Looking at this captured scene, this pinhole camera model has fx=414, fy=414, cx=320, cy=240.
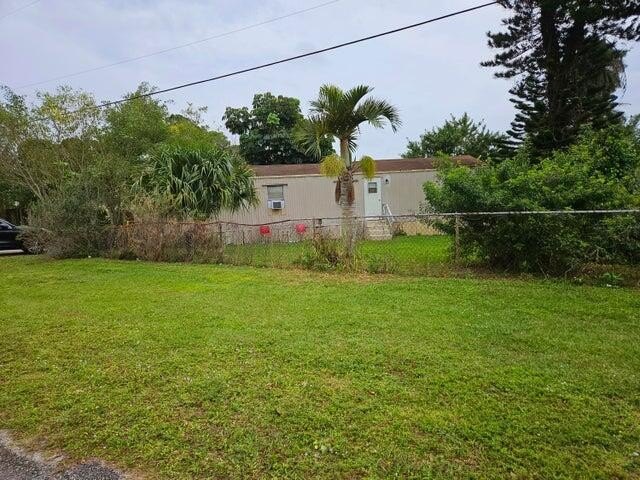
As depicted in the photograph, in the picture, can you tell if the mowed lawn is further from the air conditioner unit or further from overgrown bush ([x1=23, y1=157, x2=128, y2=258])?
the air conditioner unit

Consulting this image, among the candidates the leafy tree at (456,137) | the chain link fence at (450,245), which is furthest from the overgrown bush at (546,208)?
the leafy tree at (456,137)

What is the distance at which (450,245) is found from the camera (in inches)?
303

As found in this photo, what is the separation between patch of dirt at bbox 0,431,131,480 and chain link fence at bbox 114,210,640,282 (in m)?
5.49

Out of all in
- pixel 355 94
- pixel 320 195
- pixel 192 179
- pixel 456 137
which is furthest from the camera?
pixel 456 137

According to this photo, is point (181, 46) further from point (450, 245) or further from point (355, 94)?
point (450, 245)

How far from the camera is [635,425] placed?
228 centimetres

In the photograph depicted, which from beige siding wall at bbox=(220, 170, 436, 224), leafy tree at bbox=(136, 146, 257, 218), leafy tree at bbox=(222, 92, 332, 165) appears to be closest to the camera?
leafy tree at bbox=(136, 146, 257, 218)

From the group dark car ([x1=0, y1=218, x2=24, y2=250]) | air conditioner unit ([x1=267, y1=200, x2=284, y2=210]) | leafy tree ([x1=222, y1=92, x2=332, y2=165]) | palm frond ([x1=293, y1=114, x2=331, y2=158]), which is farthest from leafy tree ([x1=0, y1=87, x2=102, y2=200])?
leafy tree ([x1=222, y1=92, x2=332, y2=165])

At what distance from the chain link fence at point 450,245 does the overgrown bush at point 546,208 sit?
0.01m

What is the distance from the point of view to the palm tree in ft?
27.6

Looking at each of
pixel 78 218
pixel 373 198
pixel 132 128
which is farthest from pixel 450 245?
pixel 132 128

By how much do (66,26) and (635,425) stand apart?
42.2 ft

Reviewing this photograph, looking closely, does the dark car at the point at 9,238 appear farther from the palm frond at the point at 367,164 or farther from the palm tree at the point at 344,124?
the palm frond at the point at 367,164

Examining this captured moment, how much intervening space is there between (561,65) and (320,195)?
9.66 metres
